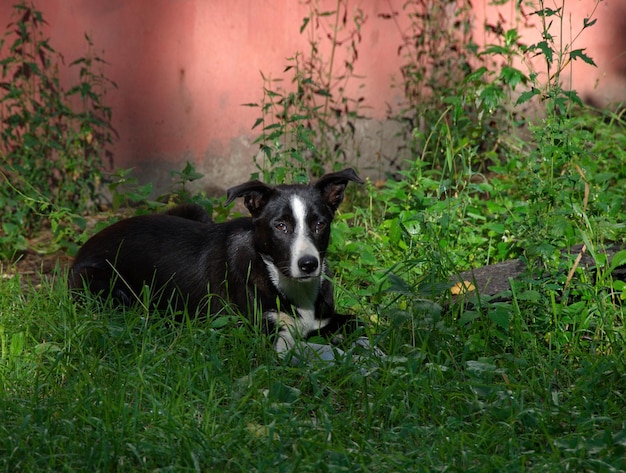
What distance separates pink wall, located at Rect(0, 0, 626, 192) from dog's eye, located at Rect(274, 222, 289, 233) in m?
2.80

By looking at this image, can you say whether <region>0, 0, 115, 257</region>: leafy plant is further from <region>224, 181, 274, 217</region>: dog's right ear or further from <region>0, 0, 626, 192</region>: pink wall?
<region>224, 181, 274, 217</region>: dog's right ear

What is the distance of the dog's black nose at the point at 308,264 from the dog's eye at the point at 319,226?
21 centimetres

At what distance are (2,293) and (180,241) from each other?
95cm

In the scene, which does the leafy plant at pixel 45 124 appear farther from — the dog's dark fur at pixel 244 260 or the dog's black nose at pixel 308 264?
the dog's black nose at pixel 308 264

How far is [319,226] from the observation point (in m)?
4.88

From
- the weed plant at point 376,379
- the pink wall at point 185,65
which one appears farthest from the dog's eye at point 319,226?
the pink wall at point 185,65

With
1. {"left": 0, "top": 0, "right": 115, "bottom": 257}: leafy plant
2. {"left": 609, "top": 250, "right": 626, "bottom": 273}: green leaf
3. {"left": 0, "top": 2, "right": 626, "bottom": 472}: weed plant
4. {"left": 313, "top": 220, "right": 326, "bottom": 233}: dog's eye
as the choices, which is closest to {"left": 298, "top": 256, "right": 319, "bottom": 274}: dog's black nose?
{"left": 313, "top": 220, "right": 326, "bottom": 233}: dog's eye

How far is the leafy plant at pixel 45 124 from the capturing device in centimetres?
693

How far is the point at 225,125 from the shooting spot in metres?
7.56

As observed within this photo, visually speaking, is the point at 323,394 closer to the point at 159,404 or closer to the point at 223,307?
the point at 159,404

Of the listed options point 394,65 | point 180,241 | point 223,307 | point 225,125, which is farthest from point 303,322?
point 394,65

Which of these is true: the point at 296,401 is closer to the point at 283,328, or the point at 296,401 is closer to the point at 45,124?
the point at 283,328

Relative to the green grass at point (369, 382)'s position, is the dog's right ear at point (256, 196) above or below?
above

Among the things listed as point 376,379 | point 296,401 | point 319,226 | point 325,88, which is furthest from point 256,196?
point 325,88
